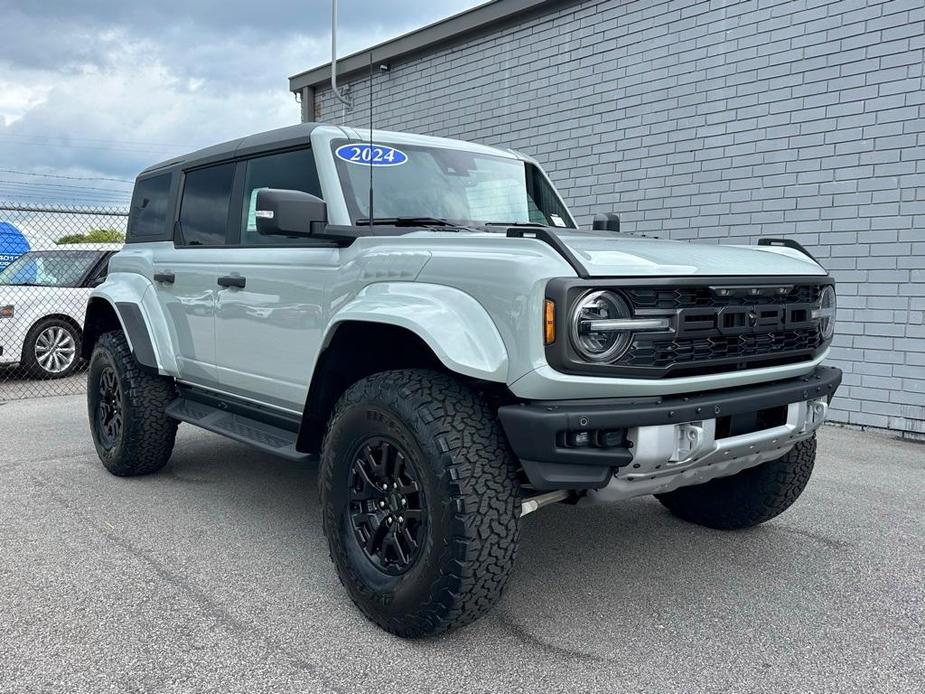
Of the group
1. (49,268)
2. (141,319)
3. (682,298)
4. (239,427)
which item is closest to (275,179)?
(239,427)

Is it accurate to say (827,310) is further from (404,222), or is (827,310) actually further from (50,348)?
(50,348)

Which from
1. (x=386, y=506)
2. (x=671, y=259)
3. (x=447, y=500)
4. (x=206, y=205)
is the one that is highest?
(x=206, y=205)

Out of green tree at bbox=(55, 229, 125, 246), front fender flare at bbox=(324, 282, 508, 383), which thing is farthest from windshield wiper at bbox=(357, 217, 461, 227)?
green tree at bbox=(55, 229, 125, 246)

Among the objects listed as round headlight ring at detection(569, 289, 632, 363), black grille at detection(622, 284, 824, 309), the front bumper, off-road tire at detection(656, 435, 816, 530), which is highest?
black grille at detection(622, 284, 824, 309)

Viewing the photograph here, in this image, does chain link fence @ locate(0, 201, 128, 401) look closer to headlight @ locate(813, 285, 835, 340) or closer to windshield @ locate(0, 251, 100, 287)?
windshield @ locate(0, 251, 100, 287)

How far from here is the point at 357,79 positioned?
11.0m

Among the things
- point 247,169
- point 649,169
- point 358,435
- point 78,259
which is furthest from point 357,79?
point 358,435

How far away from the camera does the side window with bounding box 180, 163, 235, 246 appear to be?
12.9 feet

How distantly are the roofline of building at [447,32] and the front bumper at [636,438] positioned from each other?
6363 mm

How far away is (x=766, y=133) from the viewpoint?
21.7 ft

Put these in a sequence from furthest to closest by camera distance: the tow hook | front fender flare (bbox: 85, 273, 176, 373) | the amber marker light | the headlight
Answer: front fender flare (bbox: 85, 273, 176, 373) < the headlight < the tow hook < the amber marker light

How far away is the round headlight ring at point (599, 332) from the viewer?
7.33 ft

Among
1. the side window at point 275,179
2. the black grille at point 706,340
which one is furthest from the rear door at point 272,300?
the black grille at point 706,340

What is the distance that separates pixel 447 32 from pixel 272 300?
6.98m
